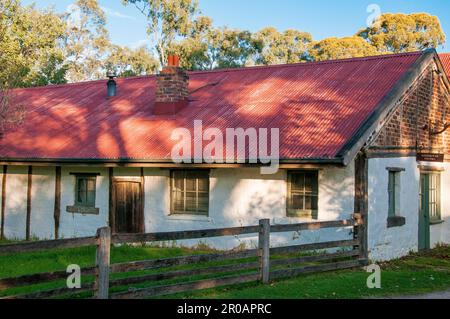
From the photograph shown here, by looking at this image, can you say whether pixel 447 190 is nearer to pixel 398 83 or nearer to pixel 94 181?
pixel 398 83

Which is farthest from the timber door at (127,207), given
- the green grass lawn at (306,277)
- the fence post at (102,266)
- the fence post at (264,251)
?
the fence post at (102,266)

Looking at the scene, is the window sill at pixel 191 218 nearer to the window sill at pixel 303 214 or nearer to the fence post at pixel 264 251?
the window sill at pixel 303 214

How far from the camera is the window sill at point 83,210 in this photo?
16906 mm

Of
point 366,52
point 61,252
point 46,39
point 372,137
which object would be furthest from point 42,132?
point 366,52

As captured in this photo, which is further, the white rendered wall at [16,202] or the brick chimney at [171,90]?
the brick chimney at [171,90]

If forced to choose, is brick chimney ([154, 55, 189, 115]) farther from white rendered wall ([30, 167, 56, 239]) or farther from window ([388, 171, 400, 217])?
window ([388, 171, 400, 217])

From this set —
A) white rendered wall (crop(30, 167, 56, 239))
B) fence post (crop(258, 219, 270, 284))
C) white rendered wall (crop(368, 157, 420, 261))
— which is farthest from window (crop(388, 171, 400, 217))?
white rendered wall (crop(30, 167, 56, 239))

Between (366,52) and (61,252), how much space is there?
35.5m

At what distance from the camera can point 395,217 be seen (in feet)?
49.6

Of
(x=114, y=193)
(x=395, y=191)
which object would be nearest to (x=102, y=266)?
(x=114, y=193)

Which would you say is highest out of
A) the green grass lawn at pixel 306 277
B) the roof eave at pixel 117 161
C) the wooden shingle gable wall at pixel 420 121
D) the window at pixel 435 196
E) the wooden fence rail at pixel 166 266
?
the wooden shingle gable wall at pixel 420 121

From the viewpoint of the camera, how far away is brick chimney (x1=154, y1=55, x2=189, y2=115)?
18.3 m

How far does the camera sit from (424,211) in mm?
16953

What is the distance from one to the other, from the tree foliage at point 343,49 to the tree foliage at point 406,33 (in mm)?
1880
